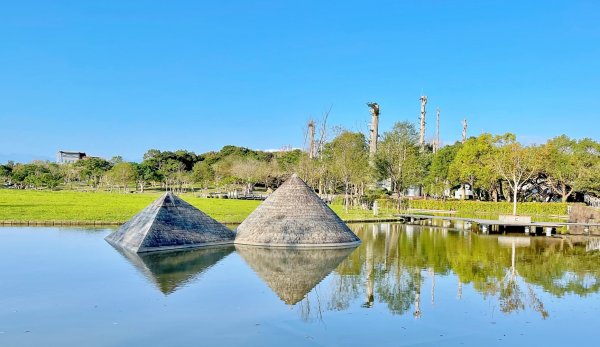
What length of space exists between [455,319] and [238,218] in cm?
2136

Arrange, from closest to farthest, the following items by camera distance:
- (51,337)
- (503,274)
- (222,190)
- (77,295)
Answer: (51,337)
(77,295)
(503,274)
(222,190)

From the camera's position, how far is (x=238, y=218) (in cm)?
3184

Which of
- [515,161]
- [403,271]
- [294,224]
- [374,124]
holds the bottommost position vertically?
[403,271]

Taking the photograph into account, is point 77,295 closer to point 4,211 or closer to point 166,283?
point 166,283

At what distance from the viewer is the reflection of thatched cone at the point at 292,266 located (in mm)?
14285

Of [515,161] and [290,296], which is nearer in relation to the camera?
[290,296]

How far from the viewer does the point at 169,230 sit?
2058cm

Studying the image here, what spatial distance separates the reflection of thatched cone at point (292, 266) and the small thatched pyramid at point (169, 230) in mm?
1354

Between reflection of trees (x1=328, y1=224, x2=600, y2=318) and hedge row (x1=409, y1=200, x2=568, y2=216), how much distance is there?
1915 cm

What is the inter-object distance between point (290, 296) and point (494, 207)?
39.3 meters

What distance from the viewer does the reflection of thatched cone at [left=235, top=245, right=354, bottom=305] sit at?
46.9 ft

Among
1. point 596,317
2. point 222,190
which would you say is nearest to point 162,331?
point 596,317

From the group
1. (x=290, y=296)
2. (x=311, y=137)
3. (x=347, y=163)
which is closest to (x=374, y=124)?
(x=311, y=137)

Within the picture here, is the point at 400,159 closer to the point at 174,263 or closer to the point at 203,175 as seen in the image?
the point at 174,263
